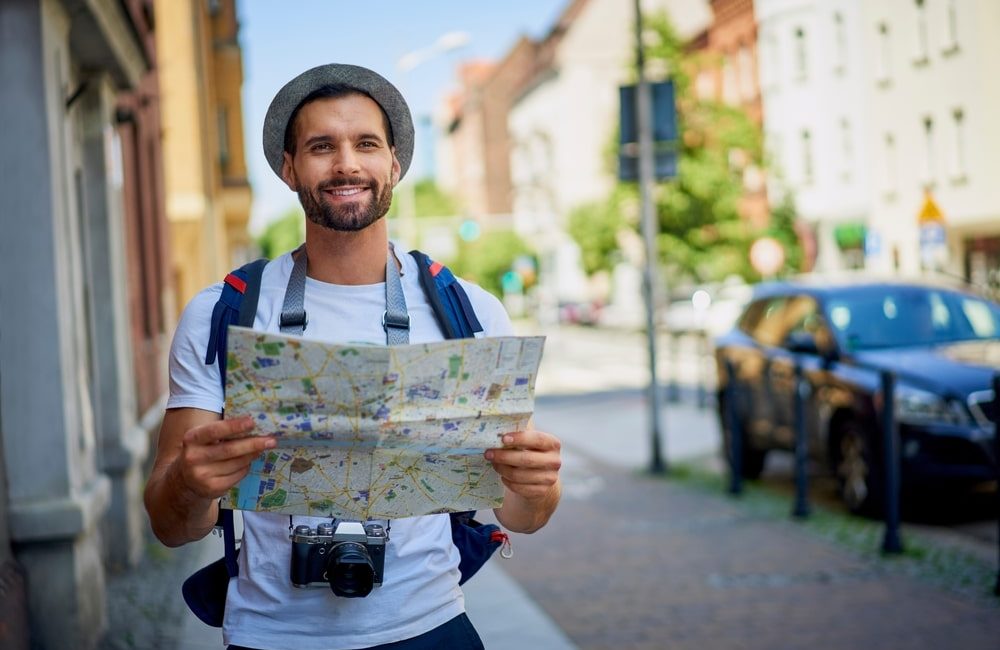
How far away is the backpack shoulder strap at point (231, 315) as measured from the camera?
8.48 feet

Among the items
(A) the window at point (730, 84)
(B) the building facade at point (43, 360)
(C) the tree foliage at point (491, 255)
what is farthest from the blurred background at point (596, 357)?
(C) the tree foliage at point (491, 255)

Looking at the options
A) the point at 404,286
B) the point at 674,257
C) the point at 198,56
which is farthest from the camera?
the point at 674,257

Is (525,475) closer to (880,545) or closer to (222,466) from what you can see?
(222,466)

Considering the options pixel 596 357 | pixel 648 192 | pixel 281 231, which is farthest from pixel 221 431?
pixel 281 231

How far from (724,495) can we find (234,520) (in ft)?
30.4

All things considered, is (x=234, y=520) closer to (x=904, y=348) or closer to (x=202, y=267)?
(x=904, y=348)

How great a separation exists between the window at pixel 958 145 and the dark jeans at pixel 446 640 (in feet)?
44.1

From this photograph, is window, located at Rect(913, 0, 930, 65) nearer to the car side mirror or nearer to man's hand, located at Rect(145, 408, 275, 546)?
the car side mirror

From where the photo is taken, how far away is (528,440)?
2436mm

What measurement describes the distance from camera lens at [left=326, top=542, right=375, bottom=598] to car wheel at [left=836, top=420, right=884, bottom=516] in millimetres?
7753

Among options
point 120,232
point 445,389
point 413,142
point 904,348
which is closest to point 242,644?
point 445,389

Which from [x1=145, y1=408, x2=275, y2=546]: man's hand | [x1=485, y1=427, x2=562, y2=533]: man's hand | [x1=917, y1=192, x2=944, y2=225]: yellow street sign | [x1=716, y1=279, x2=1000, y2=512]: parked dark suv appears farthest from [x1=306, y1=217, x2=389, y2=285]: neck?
[x1=917, y1=192, x2=944, y2=225]: yellow street sign

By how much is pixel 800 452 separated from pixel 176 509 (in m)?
8.35

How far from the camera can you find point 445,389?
2.34 m
